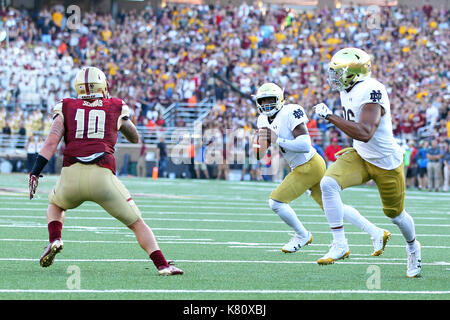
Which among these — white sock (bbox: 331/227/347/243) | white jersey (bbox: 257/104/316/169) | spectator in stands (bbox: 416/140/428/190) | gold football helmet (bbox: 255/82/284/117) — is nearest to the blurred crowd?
spectator in stands (bbox: 416/140/428/190)

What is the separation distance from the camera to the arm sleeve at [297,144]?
26.0ft

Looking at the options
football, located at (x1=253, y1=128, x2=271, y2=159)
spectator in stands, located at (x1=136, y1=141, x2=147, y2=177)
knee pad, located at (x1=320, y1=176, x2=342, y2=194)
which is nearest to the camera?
knee pad, located at (x1=320, y1=176, x2=342, y2=194)

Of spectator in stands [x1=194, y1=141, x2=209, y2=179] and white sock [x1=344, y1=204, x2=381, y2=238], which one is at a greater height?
spectator in stands [x1=194, y1=141, x2=209, y2=179]

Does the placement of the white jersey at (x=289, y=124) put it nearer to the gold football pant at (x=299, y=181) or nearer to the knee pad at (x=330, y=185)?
the gold football pant at (x=299, y=181)

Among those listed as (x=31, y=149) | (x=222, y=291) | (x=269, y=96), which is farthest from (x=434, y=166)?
(x=222, y=291)

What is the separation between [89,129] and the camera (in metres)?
6.12

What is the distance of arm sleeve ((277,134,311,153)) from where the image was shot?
7914 mm

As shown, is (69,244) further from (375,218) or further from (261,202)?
(261,202)

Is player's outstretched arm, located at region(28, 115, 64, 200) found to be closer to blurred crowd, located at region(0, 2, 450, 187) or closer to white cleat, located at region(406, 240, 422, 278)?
white cleat, located at region(406, 240, 422, 278)

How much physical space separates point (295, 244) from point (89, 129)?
273 centimetres

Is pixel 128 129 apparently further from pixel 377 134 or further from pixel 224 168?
pixel 224 168

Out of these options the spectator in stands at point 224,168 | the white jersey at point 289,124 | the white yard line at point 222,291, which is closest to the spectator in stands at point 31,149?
the spectator in stands at point 224,168

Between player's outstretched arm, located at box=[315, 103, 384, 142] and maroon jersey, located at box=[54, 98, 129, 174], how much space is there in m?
1.54

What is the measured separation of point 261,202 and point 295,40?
621 inches
